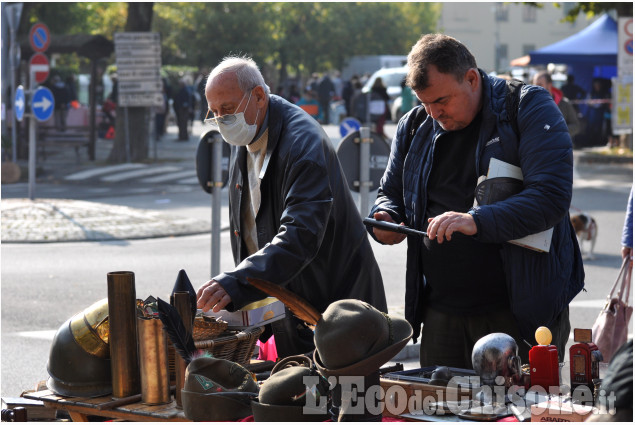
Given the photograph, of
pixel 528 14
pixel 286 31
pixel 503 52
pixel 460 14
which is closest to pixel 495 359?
pixel 286 31

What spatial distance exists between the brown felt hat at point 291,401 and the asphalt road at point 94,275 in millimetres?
4168

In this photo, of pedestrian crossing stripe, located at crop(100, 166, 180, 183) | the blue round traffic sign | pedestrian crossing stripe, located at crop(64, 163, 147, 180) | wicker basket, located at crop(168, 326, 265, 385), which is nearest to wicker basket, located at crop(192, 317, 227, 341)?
wicker basket, located at crop(168, 326, 265, 385)

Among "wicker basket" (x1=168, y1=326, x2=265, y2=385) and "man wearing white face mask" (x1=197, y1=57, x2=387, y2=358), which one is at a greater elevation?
"man wearing white face mask" (x1=197, y1=57, x2=387, y2=358)

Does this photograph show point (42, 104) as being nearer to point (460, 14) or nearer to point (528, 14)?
point (460, 14)

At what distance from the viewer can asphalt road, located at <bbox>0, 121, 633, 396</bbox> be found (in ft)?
26.5

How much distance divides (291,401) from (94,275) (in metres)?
8.44

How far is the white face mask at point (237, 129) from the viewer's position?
157 inches

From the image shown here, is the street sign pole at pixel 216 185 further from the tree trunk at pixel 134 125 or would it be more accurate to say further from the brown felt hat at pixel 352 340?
the tree trunk at pixel 134 125

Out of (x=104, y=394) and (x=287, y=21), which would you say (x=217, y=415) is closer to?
(x=104, y=394)

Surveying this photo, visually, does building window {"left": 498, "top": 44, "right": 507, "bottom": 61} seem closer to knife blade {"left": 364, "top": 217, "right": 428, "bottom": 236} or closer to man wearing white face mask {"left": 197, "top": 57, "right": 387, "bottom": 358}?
man wearing white face mask {"left": 197, "top": 57, "right": 387, "bottom": 358}

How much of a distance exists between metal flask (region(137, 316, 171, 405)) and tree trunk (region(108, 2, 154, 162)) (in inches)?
788

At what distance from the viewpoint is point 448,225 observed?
3.41 m

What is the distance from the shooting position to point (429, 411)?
3049 mm

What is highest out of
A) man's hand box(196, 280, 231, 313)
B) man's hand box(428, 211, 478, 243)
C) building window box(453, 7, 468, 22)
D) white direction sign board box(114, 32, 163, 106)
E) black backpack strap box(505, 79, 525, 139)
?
building window box(453, 7, 468, 22)
